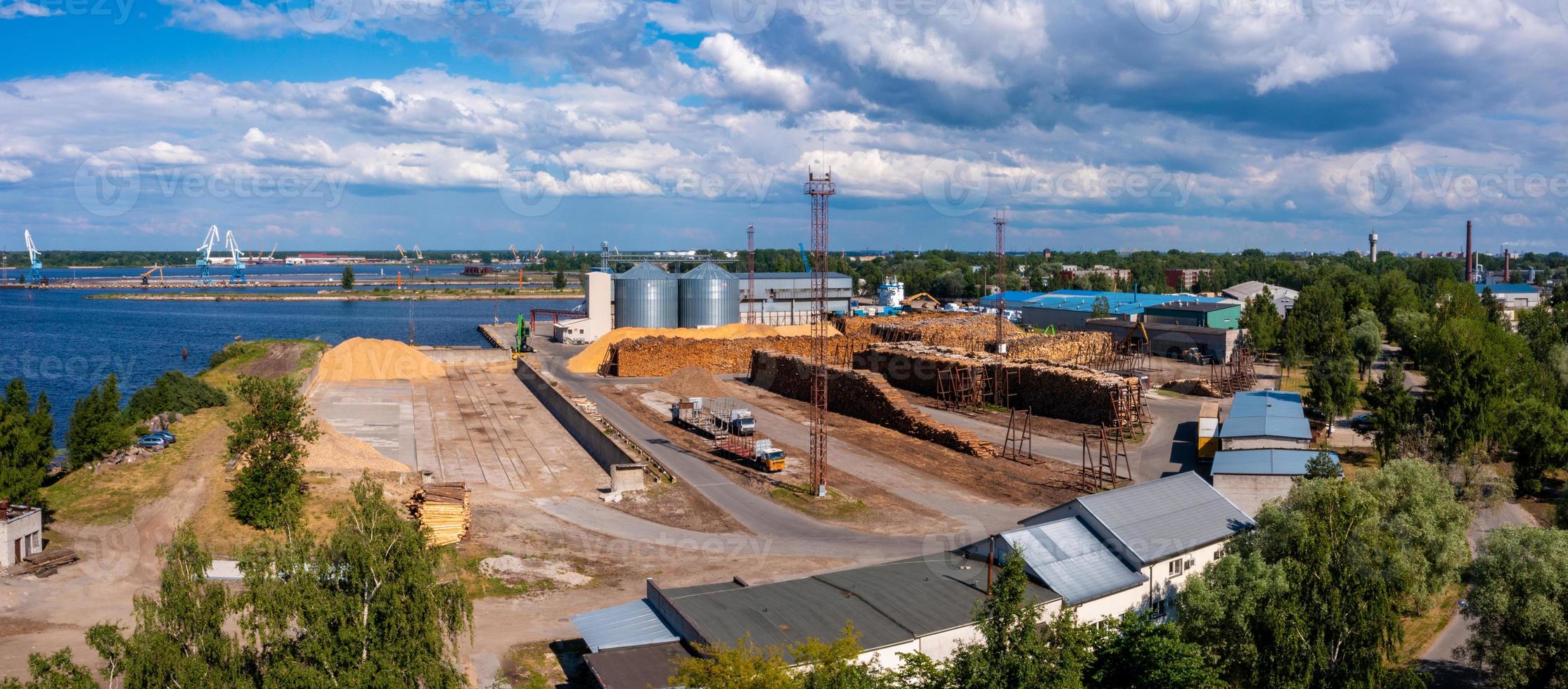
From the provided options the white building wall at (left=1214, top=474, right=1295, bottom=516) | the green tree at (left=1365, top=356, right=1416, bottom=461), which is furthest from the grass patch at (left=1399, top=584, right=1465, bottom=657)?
the green tree at (left=1365, top=356, right=1416, bottom=461)

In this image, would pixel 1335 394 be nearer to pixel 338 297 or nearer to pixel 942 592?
pixel 942 592

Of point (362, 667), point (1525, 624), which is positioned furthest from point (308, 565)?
point (1525, 624)

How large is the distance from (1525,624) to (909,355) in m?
34.5

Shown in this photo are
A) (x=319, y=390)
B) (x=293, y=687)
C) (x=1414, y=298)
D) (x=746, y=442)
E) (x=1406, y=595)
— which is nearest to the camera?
(x=293, y=687)

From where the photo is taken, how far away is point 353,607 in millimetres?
11641

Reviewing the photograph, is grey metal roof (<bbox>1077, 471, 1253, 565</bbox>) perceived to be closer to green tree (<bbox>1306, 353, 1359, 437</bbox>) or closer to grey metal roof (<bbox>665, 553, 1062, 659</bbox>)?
grey metal roof (<bbox>665, 553, 1062, 659</bbox>)

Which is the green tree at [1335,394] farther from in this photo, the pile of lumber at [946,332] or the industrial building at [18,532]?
the industrial building at [18,532]

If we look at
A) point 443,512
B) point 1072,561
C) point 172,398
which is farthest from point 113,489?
point 1072,561

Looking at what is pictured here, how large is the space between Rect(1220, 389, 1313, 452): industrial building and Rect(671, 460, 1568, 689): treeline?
1149 cm

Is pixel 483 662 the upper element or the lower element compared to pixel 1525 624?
lower

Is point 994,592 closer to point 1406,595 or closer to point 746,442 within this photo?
point 1406,595

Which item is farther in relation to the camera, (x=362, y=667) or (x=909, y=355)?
(x=909, y=355)

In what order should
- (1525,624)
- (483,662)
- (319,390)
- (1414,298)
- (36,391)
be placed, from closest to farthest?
1. (1525,624)
2. (483,662)
3. (319,390)
4. (36,391)
5. (1414,298)

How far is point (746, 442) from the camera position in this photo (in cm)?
3369
